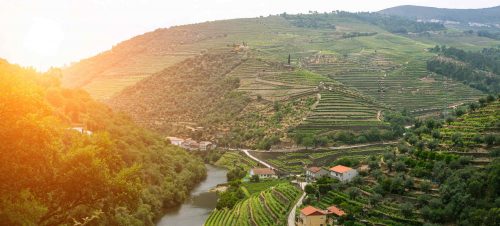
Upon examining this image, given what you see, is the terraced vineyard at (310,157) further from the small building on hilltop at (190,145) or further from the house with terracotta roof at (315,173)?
the small building on hilltop at (190,145)

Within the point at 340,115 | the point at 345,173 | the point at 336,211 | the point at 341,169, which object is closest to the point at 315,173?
the point at 341,169

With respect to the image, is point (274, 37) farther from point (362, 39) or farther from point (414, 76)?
point (414, 76)

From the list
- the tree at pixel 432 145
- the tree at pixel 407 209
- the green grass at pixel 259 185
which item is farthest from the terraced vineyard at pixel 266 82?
the tree at pixel 407 209

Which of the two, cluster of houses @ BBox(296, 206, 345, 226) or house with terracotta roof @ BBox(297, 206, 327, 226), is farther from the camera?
house with terracotta roof @ BBox(297, 206, 327, 226)

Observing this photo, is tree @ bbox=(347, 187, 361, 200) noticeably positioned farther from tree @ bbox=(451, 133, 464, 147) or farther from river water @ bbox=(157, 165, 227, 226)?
river water @ bbox=(157, 165, 227, 226)

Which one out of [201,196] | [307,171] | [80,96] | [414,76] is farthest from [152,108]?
[414,76]

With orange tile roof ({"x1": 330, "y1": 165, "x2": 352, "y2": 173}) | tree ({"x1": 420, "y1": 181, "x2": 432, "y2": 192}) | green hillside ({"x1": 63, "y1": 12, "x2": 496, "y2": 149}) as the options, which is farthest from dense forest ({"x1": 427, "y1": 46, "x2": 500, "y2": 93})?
tree ({"x1": 420, "y1": 181, "x2": 432, "y2": 192})

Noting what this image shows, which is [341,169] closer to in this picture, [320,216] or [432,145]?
[432,145]
